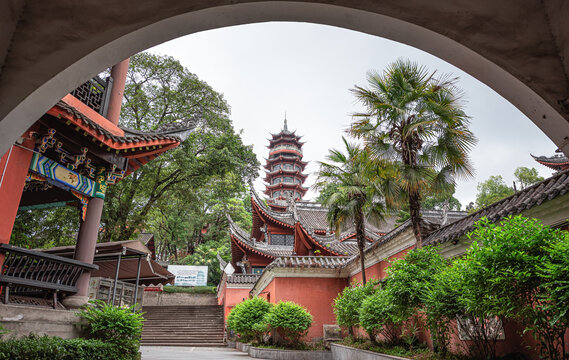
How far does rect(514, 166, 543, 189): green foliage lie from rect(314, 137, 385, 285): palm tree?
22565 millimetres

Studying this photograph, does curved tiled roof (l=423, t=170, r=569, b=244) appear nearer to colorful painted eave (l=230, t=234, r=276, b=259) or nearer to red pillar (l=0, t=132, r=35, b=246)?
red pillar (l=0, t=132, r=35, b=246)

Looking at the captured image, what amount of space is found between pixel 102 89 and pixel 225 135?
702cm

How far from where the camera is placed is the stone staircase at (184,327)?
1785cm

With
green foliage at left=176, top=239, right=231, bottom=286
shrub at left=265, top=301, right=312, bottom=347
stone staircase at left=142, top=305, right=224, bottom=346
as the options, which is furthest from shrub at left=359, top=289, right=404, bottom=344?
green foliage at left=176, top=239, right=231, bottom=286

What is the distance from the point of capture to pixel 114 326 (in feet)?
20.2

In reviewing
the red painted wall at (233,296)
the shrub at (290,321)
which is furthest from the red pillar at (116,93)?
the red painted wall at (233,296)

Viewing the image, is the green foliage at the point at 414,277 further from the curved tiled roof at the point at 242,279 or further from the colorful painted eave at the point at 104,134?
the curved tiled roof at the point at 242,279

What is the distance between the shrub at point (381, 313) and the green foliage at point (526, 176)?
25132mm

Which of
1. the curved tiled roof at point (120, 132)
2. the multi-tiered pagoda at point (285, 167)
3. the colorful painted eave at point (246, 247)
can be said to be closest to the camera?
the curved tiled roof at point (120, 132)

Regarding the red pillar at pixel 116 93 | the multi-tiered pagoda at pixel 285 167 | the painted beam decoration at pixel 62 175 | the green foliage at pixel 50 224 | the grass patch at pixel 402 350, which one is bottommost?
the grass patch at pixel 402 350

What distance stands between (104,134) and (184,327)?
16.0 meters

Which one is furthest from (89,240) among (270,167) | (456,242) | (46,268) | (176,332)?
(270,167)

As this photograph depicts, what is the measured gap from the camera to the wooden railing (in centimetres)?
529

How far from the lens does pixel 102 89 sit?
7.96 metres
